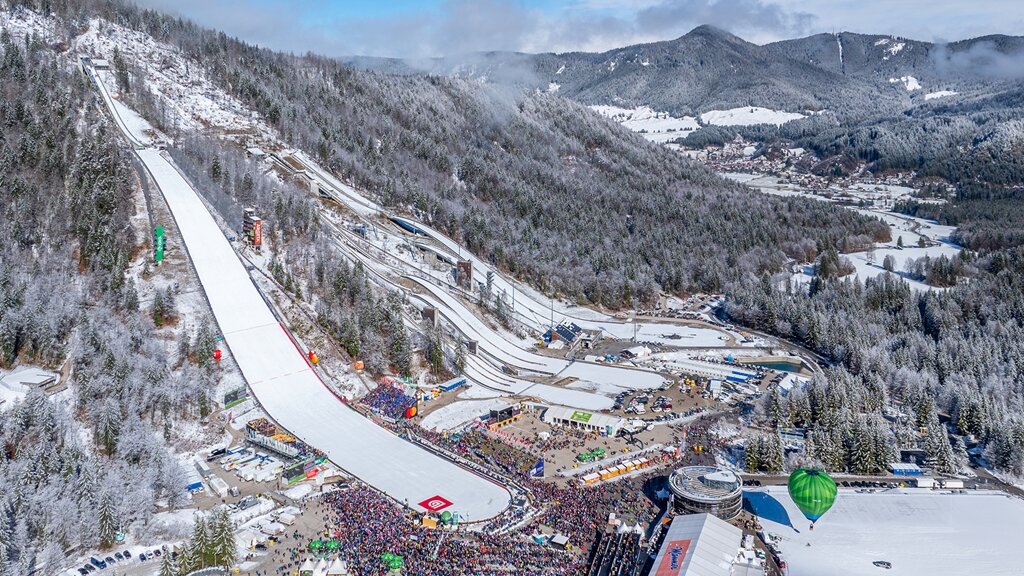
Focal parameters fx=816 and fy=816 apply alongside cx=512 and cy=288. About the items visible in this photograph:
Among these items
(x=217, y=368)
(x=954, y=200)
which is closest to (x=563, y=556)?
(x=217, y=368)

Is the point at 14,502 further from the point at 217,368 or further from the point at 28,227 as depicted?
the point at 28,227

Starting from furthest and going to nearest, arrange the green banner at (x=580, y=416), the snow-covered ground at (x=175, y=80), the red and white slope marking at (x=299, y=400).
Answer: the snow-covered ground at (x=175, y=80) < the green banner at (x=580, y=416) < the red and white slope marking at (x=299, y=400)

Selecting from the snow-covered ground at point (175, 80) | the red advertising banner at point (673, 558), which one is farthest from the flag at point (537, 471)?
the snow-covered ground at point (175, 80)

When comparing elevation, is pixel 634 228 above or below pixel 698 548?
above

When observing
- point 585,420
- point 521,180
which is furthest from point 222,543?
point 521,180

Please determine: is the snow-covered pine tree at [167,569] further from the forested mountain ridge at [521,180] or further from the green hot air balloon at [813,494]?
the forested mountain ridge at [521,180]

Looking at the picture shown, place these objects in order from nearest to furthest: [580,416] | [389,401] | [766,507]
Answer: [766,507] → [580,416] → [389,401]

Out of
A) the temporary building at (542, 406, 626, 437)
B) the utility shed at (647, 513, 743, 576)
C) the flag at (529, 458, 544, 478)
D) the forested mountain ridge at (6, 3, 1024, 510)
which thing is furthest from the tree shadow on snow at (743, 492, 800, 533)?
the flag at (529, 458, 544, 478)

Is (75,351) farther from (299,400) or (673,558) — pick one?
(673,558)
